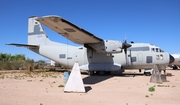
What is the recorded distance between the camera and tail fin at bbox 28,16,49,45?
2205cm

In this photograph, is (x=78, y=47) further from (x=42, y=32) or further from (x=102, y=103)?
(x=102, y=103)

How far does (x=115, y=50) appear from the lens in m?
15.6

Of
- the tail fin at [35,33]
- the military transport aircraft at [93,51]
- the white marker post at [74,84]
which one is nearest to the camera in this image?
the white marker post at [74,84]

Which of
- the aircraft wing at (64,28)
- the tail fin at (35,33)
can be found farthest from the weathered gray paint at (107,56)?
the tail fin at (35,33)

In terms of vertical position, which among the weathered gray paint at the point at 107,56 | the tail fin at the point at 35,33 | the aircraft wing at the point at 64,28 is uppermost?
the tail fin at the point at 35,33

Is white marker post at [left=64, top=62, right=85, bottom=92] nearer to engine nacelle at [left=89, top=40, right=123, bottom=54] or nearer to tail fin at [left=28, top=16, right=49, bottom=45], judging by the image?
engine nacelle at [left=89, top=40, right=123, bottom=54]

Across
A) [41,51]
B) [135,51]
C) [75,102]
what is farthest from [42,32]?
[75,102]

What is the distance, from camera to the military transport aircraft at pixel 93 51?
1471cm

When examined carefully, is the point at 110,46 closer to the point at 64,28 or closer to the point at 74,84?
the point at 64,28

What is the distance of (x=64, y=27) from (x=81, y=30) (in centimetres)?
132

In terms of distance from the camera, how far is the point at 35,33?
2248 centimetres

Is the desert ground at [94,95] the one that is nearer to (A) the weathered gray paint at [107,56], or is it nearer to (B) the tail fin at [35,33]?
(A) the weathered gray paint at [107,56]

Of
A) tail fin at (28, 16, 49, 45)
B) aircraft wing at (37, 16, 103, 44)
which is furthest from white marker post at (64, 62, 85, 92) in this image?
tail fin at (28, 16, 49, 45)

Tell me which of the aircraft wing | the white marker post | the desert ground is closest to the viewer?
the desert ground
